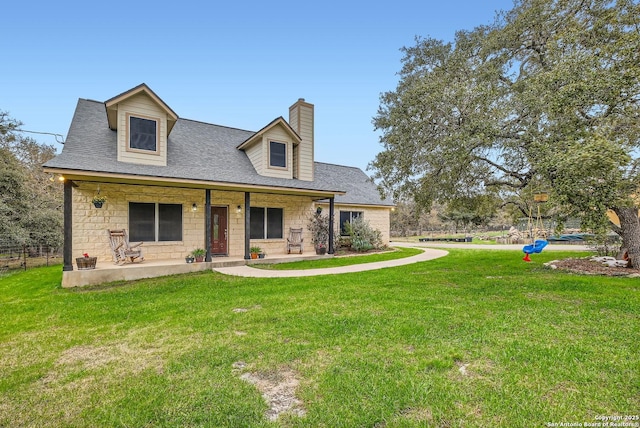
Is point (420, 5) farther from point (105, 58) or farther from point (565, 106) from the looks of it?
point (105, 58)

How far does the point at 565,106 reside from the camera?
6.11 metres

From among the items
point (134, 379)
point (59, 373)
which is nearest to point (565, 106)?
point (134, 379)

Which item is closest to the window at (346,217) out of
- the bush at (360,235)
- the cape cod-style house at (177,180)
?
the bush at (360,235)

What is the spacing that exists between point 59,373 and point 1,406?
57 cm

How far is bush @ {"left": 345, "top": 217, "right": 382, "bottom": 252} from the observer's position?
14594 mm

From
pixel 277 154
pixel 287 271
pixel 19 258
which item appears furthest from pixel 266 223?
pixel 19 258

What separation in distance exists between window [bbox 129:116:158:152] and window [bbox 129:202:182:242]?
1884 mm

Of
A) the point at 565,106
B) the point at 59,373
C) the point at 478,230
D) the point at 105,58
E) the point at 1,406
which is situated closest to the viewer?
the point at 1,406

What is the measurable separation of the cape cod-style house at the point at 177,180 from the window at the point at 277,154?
40 mm

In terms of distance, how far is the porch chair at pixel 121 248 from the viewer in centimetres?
895

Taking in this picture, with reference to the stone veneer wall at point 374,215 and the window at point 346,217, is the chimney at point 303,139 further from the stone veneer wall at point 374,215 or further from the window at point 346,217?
the window at point 346,217

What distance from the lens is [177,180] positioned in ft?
29.1

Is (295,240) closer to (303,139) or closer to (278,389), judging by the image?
(303,139)

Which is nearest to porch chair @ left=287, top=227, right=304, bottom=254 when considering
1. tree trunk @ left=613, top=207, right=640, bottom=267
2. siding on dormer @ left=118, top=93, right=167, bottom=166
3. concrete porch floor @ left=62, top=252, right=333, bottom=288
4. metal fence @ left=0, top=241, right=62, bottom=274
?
concrete porch floor @ left=62, top=252, right=333, bottom=288
